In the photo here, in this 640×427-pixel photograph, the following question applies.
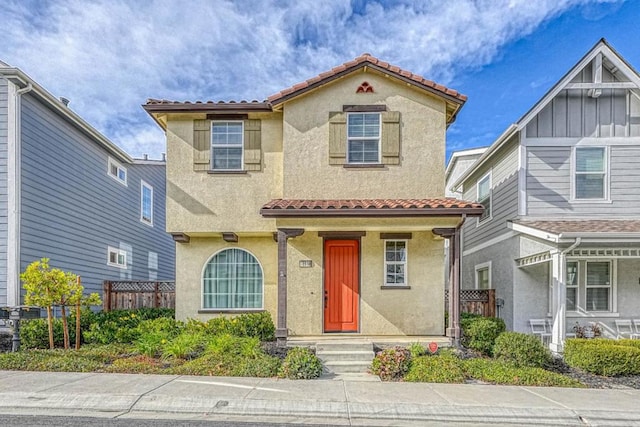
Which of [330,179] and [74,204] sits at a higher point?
[330,179]

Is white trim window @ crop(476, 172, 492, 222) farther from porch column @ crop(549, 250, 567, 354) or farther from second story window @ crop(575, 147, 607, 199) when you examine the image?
porch column @ crop(549, 250, 567, 354)

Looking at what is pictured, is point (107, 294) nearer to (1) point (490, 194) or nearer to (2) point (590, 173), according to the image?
(1) point (490, 194)

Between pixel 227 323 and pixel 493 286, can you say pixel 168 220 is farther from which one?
pixel 493 286

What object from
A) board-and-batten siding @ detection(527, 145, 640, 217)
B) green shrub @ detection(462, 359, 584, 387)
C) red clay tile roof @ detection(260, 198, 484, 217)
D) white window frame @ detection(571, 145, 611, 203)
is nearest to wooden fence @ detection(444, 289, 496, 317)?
board-and-batten siding @ detection(527, 145, 640, 217)

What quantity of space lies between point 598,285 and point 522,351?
14.3 ft

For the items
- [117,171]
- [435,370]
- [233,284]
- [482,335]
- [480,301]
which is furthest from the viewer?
[117,171]

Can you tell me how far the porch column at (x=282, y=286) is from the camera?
8828mm

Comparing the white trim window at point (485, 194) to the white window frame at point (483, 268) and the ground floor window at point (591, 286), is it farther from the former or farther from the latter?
the ground floor window at point (591, 286)

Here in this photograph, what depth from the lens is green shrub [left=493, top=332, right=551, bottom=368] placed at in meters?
8.05

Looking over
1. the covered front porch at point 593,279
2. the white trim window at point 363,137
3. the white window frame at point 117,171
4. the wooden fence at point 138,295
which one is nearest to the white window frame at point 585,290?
the covered front porch at point 593,279

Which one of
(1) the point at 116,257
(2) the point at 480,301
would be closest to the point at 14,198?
(1) the point at 116,257

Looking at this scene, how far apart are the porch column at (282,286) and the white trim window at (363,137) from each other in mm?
2580

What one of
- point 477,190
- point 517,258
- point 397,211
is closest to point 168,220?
point 397,211

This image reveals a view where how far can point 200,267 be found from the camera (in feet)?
35.0
